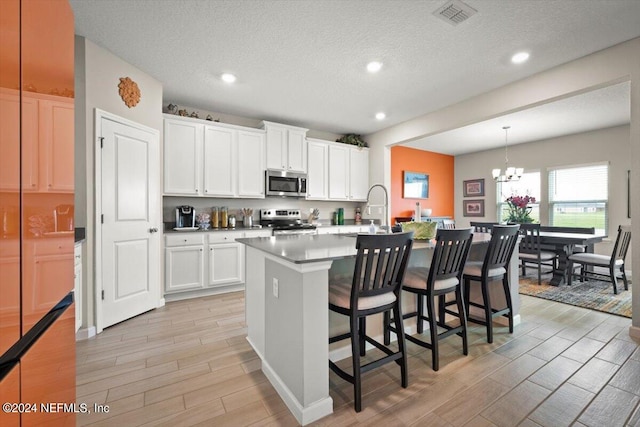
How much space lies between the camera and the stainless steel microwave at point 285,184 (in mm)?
4488

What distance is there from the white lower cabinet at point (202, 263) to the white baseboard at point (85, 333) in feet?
3.08

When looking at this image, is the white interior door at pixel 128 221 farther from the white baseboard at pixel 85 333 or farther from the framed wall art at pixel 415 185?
the framed wall art at pixel 415 185

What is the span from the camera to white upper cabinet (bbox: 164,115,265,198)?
3723 millimetres

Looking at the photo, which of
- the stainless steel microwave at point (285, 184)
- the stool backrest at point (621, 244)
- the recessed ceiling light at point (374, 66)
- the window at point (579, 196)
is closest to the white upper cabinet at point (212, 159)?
the stainless steel microwave at point (285, 184)

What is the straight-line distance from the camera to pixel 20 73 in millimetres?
645

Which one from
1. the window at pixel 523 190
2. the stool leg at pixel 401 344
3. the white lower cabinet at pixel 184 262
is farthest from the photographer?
the window at pixel 523 190

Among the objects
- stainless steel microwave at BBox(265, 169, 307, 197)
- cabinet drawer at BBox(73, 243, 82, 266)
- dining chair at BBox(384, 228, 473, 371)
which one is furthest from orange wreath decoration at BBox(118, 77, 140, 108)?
dining chair at BBox(384, 228, 473, 371)

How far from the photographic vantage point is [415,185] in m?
6.69

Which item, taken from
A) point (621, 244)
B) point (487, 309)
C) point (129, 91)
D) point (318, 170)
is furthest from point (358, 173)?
point (621, 244)

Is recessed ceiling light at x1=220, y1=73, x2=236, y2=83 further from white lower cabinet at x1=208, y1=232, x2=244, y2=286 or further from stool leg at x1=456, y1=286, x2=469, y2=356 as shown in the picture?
stool leg at x1=456, y1=286, x2=469, y2=356

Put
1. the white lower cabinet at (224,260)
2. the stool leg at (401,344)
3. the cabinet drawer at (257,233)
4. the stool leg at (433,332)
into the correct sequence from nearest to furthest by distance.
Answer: the stool leg at (401,344), the stool leg at (433,332), the white lower cabinet at (224,260), the cabinet drawer at (257,233)

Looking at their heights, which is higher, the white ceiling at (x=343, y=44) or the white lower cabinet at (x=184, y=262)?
the white ceiling at (x=343, y=44)

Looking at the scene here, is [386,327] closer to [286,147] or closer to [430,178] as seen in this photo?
[286,147]

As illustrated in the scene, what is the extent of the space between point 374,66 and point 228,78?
65.8 inches
